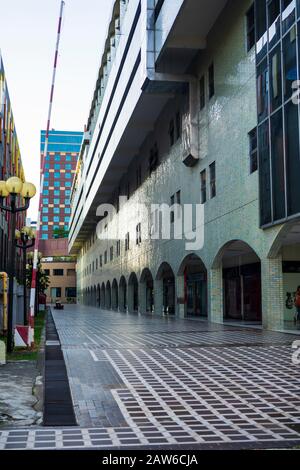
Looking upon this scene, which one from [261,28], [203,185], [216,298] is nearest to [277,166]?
[261,28]

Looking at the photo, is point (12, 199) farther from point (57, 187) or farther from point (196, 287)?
point (57, 187)

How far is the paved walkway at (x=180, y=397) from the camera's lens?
5691mm

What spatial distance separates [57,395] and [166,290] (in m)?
31.1

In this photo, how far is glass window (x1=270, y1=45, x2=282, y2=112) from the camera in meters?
16.5

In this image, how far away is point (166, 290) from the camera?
39.1 meters

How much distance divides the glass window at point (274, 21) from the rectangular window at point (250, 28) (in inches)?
70.0

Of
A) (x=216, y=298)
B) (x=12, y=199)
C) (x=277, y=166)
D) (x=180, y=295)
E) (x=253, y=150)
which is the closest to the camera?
(x=12, y=199)

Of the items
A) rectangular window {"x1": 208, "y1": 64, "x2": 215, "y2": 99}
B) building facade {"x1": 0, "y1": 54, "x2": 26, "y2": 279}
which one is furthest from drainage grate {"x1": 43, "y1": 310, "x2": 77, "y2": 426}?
building facade {"x1": 0, "y1": 54, "x2": 26, "y2": 279}

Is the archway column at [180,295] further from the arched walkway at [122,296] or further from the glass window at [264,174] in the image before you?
the arched walkway at [122,296]

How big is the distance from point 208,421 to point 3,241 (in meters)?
32.5

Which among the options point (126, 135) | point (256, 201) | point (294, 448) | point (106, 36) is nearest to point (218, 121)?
point (256, 201)

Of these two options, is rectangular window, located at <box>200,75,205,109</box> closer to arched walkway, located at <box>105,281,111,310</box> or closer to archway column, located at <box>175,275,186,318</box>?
archway column, located at <box>175,275,186,318</box>

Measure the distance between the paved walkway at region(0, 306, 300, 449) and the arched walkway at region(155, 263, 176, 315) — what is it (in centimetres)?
1889

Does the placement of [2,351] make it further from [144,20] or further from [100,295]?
[100,295]
